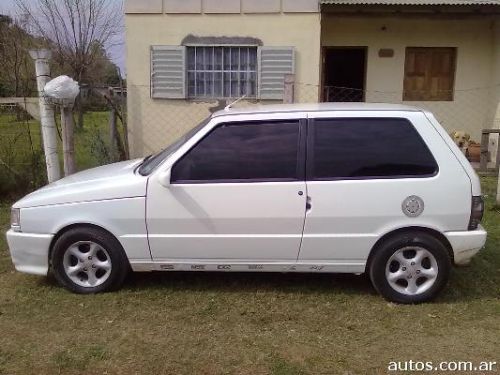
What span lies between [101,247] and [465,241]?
2.84 m

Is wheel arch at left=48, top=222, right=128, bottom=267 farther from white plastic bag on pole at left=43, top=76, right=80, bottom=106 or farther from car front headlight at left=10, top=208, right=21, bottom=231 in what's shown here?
white plastic bag on pole at left=43, top=76, right=80, bottom=106

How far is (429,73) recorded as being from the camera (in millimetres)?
11805

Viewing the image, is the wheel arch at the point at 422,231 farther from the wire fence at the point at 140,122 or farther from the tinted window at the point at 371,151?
the wire fence at the point at 140,122

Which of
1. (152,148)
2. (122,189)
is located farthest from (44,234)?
(152,148)

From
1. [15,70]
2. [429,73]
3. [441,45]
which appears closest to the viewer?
[15,70]

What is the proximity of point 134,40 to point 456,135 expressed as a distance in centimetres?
668

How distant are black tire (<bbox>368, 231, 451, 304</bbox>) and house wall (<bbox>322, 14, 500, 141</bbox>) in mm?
8117

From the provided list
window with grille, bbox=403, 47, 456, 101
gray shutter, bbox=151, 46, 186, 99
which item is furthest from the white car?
window with grille, bbox=403, 47, 456, 101

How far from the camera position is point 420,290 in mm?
4145

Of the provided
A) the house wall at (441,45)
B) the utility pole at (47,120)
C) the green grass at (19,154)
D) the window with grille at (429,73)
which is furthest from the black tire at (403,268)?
the window with grille at (429,73)

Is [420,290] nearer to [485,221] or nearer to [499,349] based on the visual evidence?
[499,349]

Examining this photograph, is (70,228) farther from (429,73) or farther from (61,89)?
(429,73)

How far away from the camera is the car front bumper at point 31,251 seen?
4.26 metres

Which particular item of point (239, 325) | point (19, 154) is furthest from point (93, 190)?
point (19, 154)
